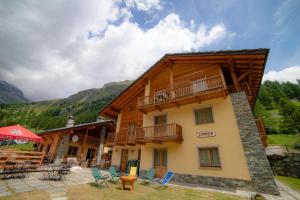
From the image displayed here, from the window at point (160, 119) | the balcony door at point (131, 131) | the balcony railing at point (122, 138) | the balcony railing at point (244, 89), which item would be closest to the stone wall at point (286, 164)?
the balcony railing at point (244, 89)

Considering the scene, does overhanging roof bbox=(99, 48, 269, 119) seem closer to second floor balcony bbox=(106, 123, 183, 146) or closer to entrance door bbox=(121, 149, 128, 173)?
second floor balcony bbox=(106, 123, 183, 146)

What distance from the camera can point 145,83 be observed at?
17047 millimetres

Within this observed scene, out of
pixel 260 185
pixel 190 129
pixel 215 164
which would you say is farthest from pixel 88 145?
pixel 260 185

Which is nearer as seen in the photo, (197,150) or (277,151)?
(197,150)

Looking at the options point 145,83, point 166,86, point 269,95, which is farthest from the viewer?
point 269,95

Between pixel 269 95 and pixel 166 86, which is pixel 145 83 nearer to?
pixel 166 86

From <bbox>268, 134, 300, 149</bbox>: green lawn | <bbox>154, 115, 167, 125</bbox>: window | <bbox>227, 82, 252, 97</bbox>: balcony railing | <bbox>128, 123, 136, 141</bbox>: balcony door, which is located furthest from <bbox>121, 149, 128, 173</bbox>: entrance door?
<bbox>268, 134, 300, 149</bbox>: green lawn

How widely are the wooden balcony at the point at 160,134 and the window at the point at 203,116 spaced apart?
165 cm

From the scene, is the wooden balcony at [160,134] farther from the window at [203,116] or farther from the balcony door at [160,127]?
the window at [203,116]

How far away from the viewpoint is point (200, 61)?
13602 millimetres

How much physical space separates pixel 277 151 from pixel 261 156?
18.1 metres

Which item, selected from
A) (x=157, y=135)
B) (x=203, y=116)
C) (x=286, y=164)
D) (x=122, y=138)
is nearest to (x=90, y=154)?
(x=122, y=138)

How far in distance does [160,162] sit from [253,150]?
22.7ft

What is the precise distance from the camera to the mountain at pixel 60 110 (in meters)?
76.2
